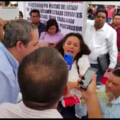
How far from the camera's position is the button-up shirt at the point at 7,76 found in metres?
0.90

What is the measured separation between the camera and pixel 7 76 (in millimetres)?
909

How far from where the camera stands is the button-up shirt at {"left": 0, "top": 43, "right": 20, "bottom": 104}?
2.96 feet

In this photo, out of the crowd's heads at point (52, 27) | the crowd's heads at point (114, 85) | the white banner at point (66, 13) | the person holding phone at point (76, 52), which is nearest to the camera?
the crowd's heads at point (114, 85)

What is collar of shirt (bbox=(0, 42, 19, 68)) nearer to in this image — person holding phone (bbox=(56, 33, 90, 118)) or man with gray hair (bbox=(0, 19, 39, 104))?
man with gray hair (bbox=(0, 19, 39, 104))

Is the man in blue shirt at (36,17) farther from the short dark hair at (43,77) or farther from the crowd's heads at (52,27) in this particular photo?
the short dark hair at (43,77)

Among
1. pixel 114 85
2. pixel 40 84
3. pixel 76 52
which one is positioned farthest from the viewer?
pixel 76 52

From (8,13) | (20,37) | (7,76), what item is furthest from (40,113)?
(8,13)

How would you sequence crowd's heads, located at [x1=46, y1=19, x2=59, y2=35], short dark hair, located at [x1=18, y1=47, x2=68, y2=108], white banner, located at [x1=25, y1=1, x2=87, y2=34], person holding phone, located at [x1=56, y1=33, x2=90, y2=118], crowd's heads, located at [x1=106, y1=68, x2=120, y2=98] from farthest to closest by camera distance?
1. crowd's heads, located at [x1=46, y1=19, x2=59, y2=35]
2. white banner, located at [x1=25, y1=1, x2=87, y2=34]
3. person holding phone, located at [x1=56, y1=33, x2=90, y2=118]
4. crowd's heads, located at [x1=106, y1=68, x2=120, y2=98]
5. short dark hair, located at [x1=18, y1=47, x2=68, y2=108]

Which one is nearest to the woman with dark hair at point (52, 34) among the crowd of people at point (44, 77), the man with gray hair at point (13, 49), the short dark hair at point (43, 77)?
the crowd of people at point (44, 77)

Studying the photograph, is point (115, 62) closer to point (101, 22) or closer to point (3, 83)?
point (101, 22)

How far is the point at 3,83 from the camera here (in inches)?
35.7

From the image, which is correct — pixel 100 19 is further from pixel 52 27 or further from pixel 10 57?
pixel 10 57

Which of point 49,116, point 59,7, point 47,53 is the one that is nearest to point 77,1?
point 59,7

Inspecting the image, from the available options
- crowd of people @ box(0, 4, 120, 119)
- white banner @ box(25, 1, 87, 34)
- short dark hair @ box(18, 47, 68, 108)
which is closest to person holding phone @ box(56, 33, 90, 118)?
crowd of people @ box(0, 4, 120, 119)
